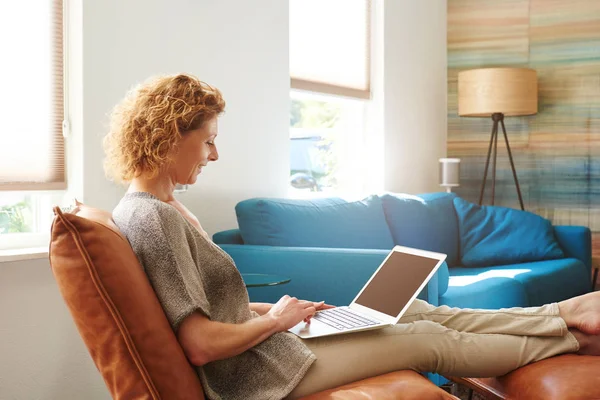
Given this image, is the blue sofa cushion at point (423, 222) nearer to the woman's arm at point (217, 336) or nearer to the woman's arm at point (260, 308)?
the woman's arm at point (260, 308)

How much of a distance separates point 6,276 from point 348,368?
1.53 meters

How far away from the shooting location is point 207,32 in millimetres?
3516

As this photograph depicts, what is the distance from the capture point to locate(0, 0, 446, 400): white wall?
275 cm

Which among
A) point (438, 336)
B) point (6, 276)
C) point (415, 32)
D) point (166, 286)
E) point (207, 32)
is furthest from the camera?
point (415, 32)

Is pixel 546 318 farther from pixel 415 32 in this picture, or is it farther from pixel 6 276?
pixel 415 32

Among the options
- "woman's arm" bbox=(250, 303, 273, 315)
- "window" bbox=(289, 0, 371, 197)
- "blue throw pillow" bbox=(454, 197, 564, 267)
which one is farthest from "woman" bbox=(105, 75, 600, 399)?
"window" bbox=(289, 0, 371, 197)

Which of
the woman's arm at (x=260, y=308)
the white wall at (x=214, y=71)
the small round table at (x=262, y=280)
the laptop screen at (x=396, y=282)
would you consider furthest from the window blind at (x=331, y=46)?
the woman's arm at (x=260, y=308)

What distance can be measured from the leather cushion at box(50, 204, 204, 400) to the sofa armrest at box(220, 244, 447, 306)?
4.74 feet

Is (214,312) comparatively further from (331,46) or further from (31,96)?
(331,46)

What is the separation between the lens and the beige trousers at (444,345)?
175 cm

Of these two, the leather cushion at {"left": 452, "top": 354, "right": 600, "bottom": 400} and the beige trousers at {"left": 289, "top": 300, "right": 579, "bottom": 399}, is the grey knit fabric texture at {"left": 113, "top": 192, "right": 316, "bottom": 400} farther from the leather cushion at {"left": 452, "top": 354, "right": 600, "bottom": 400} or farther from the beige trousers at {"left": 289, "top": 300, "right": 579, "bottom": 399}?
the leather cushion at {"left": 452, "top": 354, "right": 600, "bottom": 400}

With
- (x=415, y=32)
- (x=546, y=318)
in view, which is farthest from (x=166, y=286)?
(x=415, y=32)

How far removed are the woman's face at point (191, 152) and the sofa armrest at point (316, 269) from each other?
1196 millimetres

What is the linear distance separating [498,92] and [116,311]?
Result: 3981 millimetres
